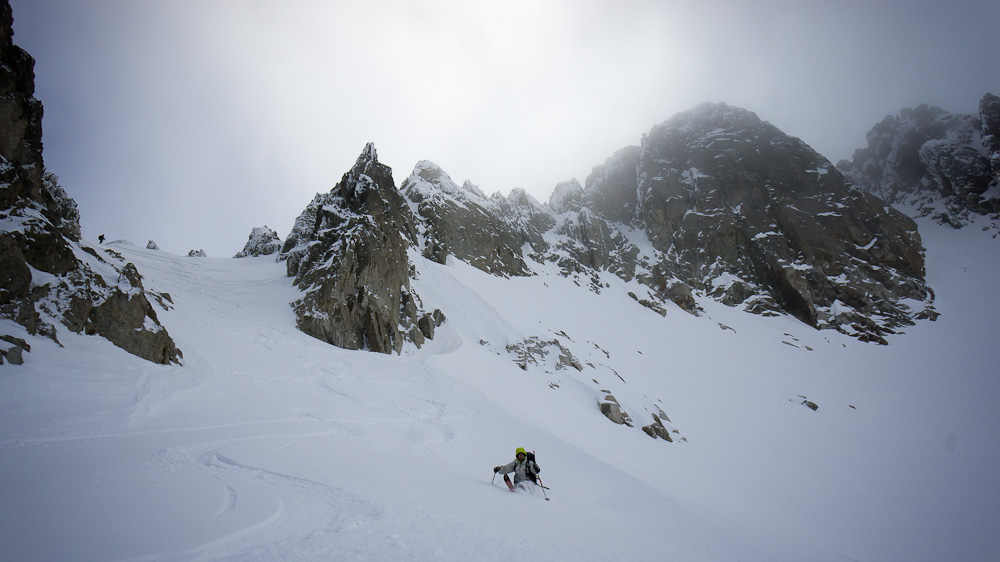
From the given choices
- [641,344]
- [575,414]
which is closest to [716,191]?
[641,344]

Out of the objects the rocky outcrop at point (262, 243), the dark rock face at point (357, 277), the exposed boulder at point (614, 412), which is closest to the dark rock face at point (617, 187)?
the dark rock face at point (357, 277)

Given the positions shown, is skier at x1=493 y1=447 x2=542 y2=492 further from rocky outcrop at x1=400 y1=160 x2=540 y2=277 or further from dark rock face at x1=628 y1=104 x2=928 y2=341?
dark rock face at x1=628 y1=104 x2=928 y2=341

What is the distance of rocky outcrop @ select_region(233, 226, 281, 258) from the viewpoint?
44.8 metres

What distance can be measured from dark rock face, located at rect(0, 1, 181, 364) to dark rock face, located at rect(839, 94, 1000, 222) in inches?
4293

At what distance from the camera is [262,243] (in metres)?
46.1

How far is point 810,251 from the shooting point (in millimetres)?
62500

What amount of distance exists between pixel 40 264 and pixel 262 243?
3947cm

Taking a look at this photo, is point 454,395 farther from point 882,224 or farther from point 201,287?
point 882,224

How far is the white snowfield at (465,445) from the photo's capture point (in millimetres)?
4301

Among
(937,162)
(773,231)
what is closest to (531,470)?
(773,231)

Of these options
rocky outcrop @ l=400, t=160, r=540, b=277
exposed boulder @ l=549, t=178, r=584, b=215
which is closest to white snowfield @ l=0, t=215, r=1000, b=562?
rocky outcrop @ l=400, t=160, r=540, b=277

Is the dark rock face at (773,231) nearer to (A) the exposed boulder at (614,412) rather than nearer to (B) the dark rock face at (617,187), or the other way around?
(B) the dark rock face at (617,187)

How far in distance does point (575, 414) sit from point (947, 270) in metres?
77.0

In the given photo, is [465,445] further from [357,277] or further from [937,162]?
[937,162]
